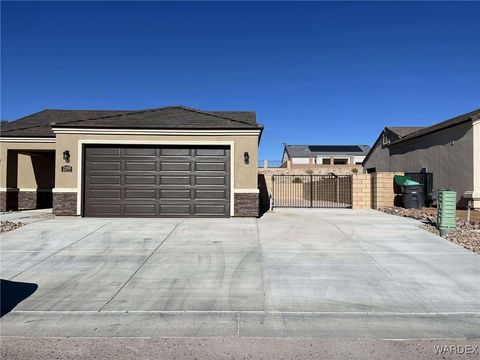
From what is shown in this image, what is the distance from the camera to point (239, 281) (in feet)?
26.1

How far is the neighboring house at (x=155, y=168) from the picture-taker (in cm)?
1541

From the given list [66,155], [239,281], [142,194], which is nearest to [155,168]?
[142,194]

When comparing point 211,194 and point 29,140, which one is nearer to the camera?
point 211,194

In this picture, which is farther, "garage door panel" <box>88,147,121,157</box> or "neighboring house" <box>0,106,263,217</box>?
"garage door panel" <box>88,147,121,157</box>

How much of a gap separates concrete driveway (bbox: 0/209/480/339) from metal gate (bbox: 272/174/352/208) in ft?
31.7

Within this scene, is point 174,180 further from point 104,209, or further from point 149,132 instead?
point 104,209

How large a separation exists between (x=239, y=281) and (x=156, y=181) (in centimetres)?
829

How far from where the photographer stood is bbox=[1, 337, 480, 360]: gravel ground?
4.86 metres

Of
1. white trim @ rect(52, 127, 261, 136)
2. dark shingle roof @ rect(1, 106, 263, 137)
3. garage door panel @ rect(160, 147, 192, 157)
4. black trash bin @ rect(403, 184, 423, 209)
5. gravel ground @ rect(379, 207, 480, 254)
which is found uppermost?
dark shingle roof @ rect(1, 106, 263, 137)

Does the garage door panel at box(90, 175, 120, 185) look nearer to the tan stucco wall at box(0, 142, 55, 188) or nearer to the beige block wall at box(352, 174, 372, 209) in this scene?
the tan stucco wall at box(0, 142, 55, 188)

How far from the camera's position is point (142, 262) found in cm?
923

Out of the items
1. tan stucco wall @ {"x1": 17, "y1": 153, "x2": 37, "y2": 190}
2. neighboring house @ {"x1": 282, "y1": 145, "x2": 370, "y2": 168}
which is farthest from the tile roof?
neighboring house @ {"x1": 282, "y1": 145, "x2": 370, "y2": 168}

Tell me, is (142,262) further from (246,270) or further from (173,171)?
(173,171)

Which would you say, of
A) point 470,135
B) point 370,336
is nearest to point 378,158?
point 470,135
